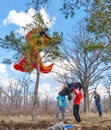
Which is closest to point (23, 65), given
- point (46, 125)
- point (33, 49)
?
point (33, 49)

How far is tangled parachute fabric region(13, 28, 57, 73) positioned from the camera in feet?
77.8

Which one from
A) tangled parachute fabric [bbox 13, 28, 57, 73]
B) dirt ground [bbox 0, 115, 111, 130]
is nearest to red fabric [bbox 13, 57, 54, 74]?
tangled parachute fabric [bbox 13, 28, 57, 73]

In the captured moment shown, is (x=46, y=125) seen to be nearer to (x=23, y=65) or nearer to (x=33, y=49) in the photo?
(x=33, y=49)

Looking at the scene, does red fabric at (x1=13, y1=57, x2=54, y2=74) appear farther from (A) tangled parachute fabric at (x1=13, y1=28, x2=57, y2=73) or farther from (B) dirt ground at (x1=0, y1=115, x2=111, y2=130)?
(B) dirt ground at (x1=0, y1=115, x2=111, y2=130)

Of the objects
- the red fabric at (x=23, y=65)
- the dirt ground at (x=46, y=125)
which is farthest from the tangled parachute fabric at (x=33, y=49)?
the dirt ground at (x=46, y=125)

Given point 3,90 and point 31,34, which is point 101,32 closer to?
point 31,34

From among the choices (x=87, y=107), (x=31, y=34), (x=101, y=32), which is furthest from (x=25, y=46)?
(x=87, y=107)

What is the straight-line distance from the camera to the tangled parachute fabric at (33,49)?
2372 cm

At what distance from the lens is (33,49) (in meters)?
24.0

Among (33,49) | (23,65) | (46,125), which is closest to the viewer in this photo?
(46,125)

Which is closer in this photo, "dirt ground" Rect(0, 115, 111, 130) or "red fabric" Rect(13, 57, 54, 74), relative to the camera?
"dirt ground" Rect(0, 115, 111, 130)

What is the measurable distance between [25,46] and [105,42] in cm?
663

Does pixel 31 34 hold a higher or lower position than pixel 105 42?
higher

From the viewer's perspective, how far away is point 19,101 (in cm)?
6212
